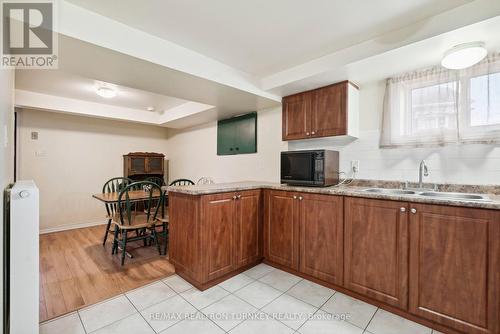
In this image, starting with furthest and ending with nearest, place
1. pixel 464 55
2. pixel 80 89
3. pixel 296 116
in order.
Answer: pixel 80 89
pixel 296 116
pixel 464 55

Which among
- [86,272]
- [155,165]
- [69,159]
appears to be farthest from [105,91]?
[86,272]

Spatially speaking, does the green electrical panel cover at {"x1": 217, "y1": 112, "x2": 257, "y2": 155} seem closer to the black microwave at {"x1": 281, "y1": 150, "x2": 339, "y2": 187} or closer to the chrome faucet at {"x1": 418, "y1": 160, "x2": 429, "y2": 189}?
the black microwave at {"x1": 281, "y1": 150, "x2": 339, "y2": 187}

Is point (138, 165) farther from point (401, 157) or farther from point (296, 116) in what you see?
point (401, 157)

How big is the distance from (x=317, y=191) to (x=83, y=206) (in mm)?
4453

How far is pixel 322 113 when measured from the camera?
2516 mm

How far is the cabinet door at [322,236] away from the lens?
2031mm

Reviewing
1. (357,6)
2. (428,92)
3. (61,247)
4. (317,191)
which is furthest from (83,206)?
(428,92)

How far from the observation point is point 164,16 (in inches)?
66.7

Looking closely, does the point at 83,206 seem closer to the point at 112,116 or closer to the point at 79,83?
the point at 112,116

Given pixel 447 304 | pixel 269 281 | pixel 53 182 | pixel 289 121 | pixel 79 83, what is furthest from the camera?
pixel 53 182

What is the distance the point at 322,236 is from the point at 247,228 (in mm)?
779

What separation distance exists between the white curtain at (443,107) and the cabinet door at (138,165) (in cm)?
443

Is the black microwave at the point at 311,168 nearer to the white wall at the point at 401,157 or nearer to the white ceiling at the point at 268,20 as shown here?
the white wall at the point at 401,157

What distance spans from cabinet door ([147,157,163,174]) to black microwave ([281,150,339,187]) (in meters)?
3.45
